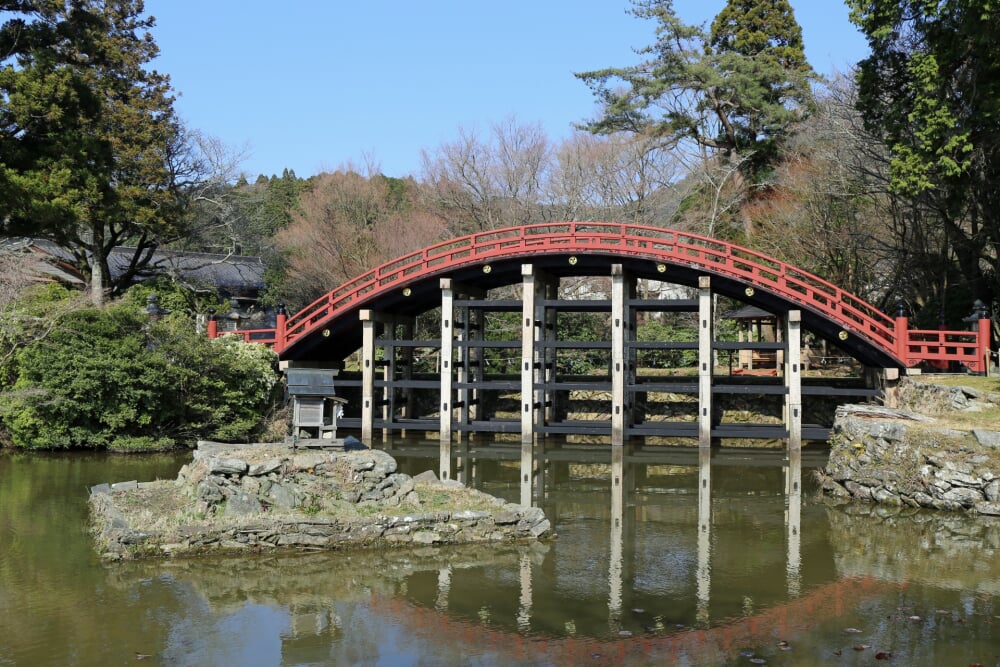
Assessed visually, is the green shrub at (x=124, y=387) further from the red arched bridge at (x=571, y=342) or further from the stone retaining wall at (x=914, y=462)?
the stone retaining wall at (x=914, y=462)

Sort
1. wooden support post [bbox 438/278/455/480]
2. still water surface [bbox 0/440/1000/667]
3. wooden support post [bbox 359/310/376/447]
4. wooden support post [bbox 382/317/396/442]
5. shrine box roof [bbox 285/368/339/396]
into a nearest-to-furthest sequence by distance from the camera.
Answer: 1. still water surface [bbox 0/440/1000/667]
2. shrine box roof [bbox 285/368/339/396]
3. wooden support post [bbox 438/278/455/480]
4. wooden support post [bbox 359/310/376/447]
5. wooden support post [bbox 382/317/396/442]

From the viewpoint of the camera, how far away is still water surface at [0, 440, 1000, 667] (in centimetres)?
991

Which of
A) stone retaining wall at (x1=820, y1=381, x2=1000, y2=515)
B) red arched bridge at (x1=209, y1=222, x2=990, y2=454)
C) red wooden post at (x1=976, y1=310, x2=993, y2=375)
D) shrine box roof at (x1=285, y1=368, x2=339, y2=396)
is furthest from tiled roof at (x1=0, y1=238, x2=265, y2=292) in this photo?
red wooden post at (x1=976, y1=310, x2=993, y2=375)

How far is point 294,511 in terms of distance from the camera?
14484 millimetres

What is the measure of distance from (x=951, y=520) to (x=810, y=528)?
277 centimetres

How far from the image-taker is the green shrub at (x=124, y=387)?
78.6ft

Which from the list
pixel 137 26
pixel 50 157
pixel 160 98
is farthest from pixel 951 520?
pixel 137 26

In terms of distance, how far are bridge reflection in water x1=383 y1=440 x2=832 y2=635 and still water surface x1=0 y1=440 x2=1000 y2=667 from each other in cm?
7

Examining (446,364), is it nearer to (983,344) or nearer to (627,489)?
(627,489)

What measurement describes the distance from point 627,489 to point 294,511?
8.93 m

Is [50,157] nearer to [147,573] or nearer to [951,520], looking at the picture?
[147,573]

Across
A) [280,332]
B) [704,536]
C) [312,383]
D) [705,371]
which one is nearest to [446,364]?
[280,332]

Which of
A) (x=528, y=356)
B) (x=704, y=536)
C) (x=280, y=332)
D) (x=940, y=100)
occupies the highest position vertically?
(x=940, y=100)

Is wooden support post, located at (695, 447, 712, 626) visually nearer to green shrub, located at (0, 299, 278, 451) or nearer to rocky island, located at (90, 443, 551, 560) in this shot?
rocky island, located at (90, 443, 551, 560)
